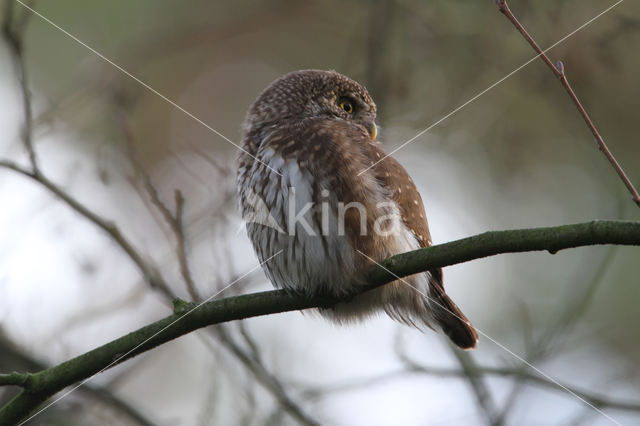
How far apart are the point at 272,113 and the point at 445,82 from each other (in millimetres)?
3197

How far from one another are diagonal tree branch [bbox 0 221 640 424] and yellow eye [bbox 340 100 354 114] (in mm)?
1681

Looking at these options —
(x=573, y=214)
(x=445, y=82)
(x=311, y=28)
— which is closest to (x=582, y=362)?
(x=573, y=214)

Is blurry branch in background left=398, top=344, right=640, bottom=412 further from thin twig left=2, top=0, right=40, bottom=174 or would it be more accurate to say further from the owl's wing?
thin twig left=2, top=0, right=40, bottom=174

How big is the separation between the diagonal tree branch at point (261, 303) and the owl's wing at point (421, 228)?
2.02 ft

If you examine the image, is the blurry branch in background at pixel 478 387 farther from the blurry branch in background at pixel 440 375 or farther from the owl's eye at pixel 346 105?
the owl's eye at pixel 346 105

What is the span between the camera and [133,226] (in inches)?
205

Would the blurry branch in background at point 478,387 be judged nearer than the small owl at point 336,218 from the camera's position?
No

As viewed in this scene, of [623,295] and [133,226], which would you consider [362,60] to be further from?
[623,295]

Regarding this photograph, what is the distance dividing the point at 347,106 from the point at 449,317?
1.59 metres

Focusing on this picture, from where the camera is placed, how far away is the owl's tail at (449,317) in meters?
4.29

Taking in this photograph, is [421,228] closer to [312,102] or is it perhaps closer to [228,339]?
[312,102]

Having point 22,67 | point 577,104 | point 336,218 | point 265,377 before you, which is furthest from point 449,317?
point 22,67

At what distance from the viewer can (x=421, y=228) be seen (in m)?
4.20

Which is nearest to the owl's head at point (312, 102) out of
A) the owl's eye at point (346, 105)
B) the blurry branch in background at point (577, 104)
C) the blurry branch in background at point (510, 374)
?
the owl's eye at point (346, 105)
